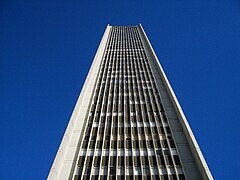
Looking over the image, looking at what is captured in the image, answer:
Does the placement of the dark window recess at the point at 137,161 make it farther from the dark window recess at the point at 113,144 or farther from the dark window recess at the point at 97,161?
the dark window recess at the point at 97,161

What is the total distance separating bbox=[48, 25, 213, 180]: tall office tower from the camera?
22172 mm

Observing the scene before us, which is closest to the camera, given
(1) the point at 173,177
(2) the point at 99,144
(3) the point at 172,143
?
(1) the point at 173,177

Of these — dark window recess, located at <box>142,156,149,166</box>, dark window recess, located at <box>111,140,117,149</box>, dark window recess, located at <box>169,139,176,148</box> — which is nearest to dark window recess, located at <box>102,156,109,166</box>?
dark window recess, located at <box>111,140,117,149</box>

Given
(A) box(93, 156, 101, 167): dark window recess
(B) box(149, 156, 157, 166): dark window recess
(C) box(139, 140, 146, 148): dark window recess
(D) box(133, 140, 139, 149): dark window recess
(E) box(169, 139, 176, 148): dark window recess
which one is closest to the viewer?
(B) box(149, 156, 157, 166): dark window recess

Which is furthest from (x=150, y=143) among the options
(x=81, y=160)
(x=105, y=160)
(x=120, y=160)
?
(x=81, y=160)

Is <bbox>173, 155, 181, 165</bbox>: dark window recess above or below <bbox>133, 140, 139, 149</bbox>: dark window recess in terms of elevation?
below

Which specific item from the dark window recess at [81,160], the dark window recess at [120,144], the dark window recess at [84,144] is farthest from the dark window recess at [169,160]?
the dark window recess at [84,144]

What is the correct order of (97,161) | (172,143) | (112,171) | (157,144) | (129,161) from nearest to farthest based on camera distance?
(112,171)
(129,161)
(97,161)
(172,143)
(157,144)

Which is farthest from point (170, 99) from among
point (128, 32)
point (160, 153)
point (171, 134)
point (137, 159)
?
point (128, 32)

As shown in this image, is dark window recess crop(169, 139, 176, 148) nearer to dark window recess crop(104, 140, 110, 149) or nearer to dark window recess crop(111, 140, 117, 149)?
dark window recess crop(111, 140, 117, 149)

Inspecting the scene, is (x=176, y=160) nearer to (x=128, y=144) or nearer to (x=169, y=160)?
(x=169, y=160)

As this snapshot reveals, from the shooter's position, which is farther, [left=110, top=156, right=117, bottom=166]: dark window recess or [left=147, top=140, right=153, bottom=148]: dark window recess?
[left=147, top=140, right=153, bottom=148]: dark window recess

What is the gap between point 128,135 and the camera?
27.8 m

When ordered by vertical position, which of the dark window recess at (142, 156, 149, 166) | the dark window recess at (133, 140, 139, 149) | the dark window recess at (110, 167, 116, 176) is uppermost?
the dark window recess at (133, 140, 139, 149)
